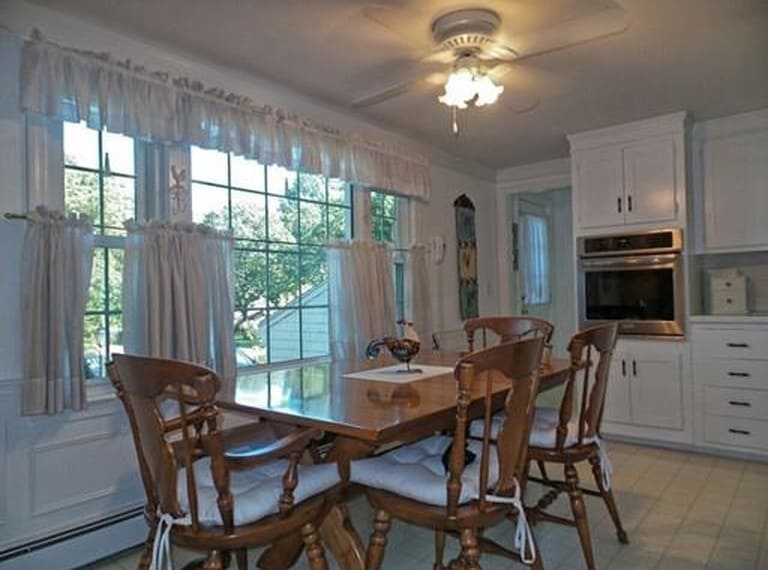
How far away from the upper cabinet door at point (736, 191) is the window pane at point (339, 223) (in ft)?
8.46

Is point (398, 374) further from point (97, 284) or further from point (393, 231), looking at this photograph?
point (393, 231)

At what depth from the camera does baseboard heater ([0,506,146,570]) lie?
2.08m

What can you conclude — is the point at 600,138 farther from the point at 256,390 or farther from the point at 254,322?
the point at 256,390

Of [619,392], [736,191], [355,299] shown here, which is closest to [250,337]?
[355,299]

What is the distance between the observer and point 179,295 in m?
2.49

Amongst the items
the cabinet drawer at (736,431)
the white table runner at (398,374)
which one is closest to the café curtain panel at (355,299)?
the white table runner at (398,374)

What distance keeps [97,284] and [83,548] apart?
1112 millimetres

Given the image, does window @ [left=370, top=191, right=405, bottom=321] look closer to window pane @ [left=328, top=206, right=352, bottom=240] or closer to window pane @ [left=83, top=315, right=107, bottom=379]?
window pane @ [left=328, top=206, right=352, bottom=240]

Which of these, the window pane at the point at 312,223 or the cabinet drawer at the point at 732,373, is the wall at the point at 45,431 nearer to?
the window pane at the point at 312,223

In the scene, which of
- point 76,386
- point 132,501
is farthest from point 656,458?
point 76,386

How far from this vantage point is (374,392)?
1.94m

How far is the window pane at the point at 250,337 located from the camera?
9.94 ft

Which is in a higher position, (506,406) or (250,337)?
(250,337)

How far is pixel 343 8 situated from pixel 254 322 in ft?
5.60
